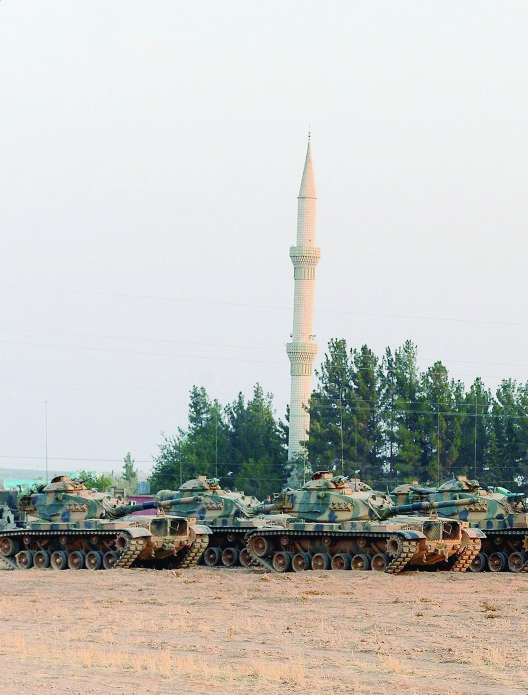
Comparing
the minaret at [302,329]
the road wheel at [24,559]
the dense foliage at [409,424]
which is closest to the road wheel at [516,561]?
the road wheel at [24,559]

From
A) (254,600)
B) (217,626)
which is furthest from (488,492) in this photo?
(217,626)

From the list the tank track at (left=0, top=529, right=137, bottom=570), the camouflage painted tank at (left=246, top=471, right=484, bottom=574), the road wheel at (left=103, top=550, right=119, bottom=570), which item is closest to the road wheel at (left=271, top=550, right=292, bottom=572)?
the camouflage painted tank at (left=246, top=471, right=484, bottom=574)

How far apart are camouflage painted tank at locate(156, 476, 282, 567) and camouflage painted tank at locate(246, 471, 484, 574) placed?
41.3 inches

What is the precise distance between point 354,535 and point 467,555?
10.2ft

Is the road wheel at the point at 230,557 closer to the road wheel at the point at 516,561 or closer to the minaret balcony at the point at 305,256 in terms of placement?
the road wheel at the point at 516,561

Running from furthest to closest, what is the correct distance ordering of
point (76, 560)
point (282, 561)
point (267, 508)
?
point (267, 508)
point (76, 560)
point (282, 561)

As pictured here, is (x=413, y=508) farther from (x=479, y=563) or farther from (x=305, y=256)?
(x=305, y=256)

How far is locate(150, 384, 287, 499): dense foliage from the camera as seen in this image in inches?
3054

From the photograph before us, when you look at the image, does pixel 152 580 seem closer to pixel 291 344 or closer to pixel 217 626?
pixel 217 626

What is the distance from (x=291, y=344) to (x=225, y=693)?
65.0 meters

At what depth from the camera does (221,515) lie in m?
37.2

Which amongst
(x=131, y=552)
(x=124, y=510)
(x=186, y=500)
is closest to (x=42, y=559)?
(x=124, y=510)

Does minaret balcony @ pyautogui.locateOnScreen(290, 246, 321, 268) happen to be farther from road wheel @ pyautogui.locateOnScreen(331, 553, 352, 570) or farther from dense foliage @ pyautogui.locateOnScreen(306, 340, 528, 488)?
A: road wheel @ pyautogui.locateOnScreen(331, 553, 352, 570)

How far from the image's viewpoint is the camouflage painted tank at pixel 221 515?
36.3 meters
